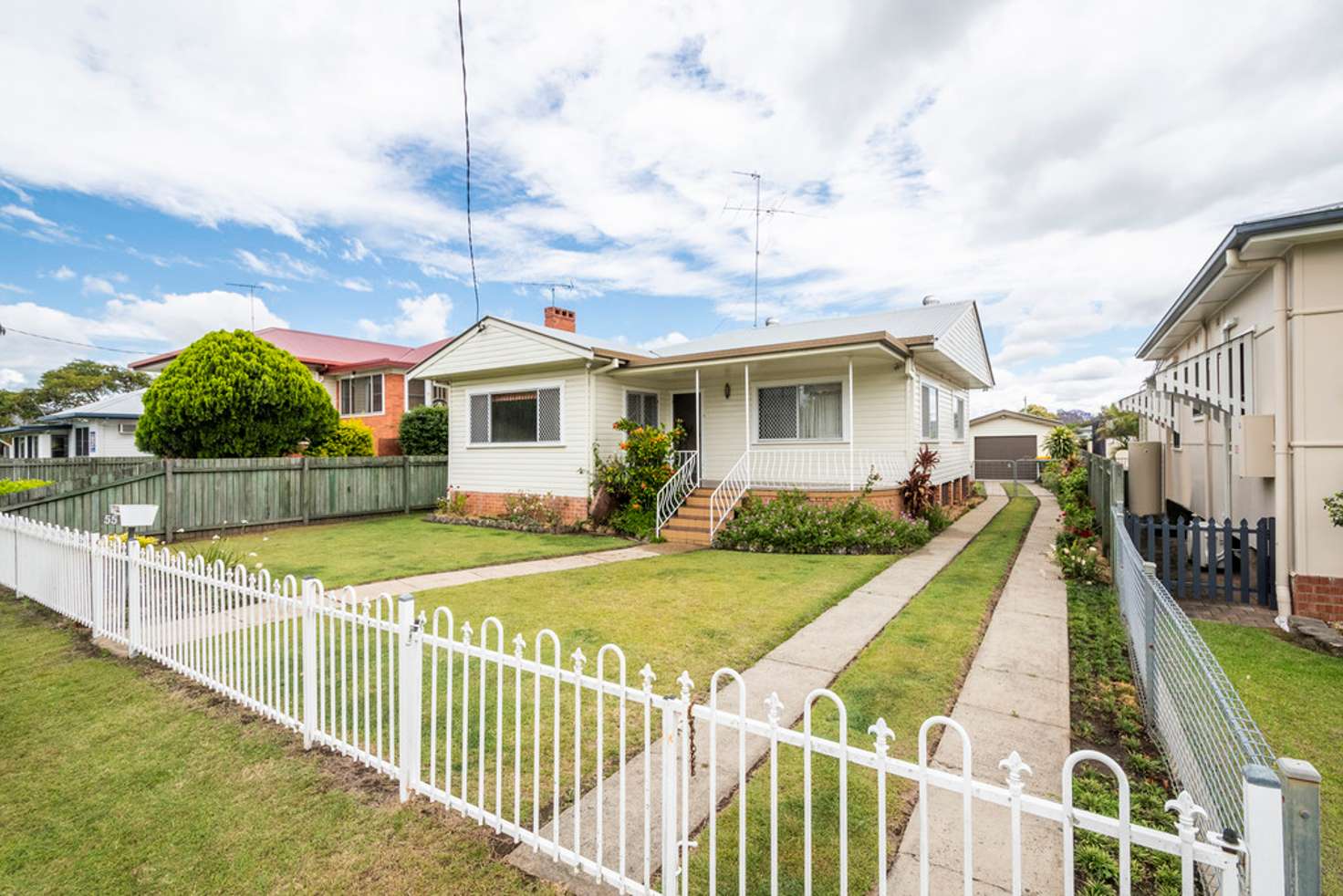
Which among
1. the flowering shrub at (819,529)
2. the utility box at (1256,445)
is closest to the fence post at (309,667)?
the flowering shrub at (819,529)

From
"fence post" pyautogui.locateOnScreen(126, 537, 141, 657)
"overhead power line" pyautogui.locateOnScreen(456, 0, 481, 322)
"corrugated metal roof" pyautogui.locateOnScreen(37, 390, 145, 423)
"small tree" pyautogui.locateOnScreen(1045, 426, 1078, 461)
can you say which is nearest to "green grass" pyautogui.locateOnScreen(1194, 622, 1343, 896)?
"fence post" pyautogui.locateOnScreen(126, 537, 141, 657)

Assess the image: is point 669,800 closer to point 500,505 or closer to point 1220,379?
point 1220,379

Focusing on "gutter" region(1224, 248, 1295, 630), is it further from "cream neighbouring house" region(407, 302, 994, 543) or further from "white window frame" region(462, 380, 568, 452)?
"white window frame" region(462, 380, 568, 452)

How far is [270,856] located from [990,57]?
11.6 m

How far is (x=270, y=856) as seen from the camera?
2.72m

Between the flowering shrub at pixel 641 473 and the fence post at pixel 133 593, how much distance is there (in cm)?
798

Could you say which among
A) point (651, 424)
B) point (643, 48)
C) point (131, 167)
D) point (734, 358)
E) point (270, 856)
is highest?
point (131, 167)

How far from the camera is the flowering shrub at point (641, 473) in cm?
1245

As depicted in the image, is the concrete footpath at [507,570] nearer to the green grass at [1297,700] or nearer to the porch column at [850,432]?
the porch column at [850,432]

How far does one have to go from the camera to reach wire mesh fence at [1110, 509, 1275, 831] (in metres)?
2.02

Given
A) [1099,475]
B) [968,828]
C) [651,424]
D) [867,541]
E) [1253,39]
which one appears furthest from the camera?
[651,424]

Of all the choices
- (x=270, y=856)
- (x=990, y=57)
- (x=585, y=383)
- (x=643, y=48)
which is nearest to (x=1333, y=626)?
(x=990, y=57)

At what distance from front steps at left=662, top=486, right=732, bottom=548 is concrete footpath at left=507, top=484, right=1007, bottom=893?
3.84 meters

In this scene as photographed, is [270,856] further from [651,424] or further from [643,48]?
[651,424]
